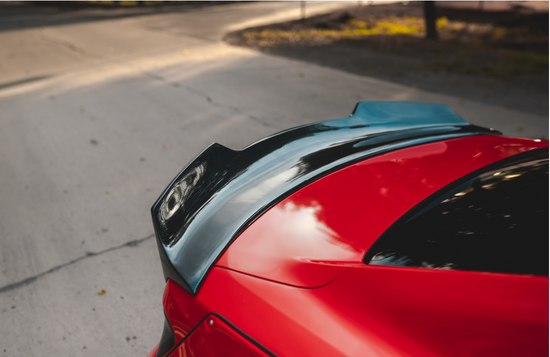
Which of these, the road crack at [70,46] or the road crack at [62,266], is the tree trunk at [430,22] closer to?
the road crack at [70,46]

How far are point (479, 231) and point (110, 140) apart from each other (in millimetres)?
4393

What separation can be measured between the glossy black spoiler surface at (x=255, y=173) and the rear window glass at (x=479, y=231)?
408 millimetres

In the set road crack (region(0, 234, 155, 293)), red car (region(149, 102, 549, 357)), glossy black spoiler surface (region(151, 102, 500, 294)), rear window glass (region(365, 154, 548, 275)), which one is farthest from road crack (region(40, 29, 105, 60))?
rear window glass (region(365, 154, 548, 275))

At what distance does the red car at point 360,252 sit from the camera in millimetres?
963

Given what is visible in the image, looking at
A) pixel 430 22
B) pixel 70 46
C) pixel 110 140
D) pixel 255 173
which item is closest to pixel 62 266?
pixel 255 173

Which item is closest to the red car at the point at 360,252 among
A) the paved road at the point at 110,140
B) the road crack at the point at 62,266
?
the paved road at the point at 110,140

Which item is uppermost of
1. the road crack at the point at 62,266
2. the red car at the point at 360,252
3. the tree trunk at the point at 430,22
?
the tree trunk at the point at 430,22

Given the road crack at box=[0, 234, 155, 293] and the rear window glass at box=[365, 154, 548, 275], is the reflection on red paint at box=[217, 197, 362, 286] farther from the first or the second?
the road crack at box=[0, 234, 155, 293]

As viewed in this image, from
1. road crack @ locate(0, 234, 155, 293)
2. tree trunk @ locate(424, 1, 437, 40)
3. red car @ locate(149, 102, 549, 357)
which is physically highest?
tree trunk @ locate(424, 1, 437, 40)

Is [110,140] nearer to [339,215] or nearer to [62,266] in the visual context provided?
[62,266]

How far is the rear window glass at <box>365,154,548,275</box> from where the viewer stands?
1062 millimetres

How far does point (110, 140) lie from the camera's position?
4691mm

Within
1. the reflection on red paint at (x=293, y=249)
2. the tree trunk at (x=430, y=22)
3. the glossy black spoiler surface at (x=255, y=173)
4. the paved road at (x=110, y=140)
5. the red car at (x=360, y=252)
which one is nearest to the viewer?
the red car at (x=360, y=252)

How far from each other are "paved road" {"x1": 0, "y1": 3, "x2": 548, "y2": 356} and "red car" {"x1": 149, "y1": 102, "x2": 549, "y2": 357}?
117 cm
